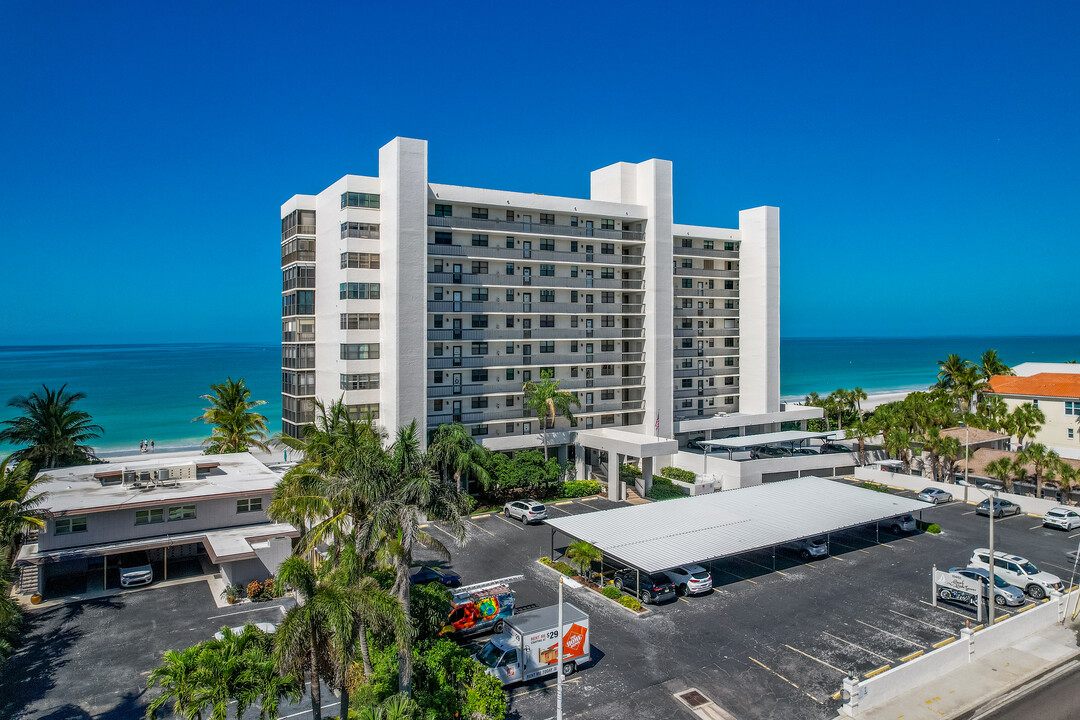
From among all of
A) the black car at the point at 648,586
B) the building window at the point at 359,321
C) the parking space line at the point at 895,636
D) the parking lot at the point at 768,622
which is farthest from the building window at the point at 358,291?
the parking space line at the point at 895,636

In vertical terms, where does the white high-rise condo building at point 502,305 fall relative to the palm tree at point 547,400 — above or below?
above

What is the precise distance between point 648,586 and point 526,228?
32464mm

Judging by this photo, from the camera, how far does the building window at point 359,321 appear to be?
167 ft

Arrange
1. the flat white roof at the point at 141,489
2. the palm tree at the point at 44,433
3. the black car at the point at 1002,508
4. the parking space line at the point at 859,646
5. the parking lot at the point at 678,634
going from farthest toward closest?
the black car at the point at 1002,508 < the palm tree at the point at 44,433 < the flat white roof at the point at 141,489 < the parking space line at the point at 859,646 < the parking lot at the point at 678,634

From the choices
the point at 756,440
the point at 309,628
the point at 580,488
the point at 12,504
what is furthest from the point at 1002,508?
the point at 12,504

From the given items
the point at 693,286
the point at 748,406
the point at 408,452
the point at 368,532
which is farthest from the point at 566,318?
the point at 368,532

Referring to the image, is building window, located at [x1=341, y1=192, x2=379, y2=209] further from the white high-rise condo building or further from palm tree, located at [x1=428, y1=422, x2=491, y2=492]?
palm tree, located at [x1=428, y1=422, x2=491, y2=492]

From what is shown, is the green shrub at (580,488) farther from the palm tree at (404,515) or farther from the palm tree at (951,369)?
the palm tree at (951,369)

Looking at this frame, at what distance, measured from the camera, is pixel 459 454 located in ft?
154

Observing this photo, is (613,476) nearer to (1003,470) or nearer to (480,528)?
(480,528)

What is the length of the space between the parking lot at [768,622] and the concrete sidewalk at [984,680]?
182 cm

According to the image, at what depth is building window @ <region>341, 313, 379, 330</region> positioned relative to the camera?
167ft

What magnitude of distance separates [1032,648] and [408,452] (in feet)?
89.9

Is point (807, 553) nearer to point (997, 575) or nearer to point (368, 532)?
point (997, 575)
